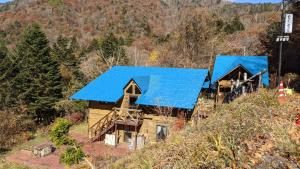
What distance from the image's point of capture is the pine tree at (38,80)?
38.2 meters

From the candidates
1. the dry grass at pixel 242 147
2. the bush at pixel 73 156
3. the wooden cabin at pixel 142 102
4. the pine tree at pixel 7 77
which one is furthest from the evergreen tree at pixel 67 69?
the dry grass at pixel 242 147

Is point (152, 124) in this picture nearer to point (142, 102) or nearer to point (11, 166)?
point (142, 102)

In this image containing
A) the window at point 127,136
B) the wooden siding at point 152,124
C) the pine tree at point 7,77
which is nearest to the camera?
the wooden siding at point 152,124

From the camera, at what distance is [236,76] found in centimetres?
2422

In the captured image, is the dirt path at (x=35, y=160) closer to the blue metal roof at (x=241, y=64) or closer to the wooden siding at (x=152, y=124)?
the wooden siding at (x=152, y=124)

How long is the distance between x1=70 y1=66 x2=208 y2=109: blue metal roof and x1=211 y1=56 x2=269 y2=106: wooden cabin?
1557 millimetres

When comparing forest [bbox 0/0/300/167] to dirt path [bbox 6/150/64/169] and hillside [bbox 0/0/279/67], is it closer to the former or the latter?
dirt path [bbox 6/150/64/169]

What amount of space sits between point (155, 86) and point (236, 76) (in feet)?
23.0

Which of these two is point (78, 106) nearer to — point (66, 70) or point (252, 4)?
point (66, 70)

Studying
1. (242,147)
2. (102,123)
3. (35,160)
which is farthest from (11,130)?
(242,147)

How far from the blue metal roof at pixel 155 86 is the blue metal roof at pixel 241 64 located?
1225 millimetres

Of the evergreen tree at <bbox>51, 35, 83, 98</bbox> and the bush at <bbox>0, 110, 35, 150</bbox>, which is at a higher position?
the evergreen tree at <bbox>51, 35, 83, 98</bbox>

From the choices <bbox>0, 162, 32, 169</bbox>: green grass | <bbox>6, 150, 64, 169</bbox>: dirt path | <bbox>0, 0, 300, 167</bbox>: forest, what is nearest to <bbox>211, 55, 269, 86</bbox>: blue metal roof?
<bbox>0, 0, 300, 167</bbox>: forest

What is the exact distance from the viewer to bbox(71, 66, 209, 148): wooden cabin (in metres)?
23.2
